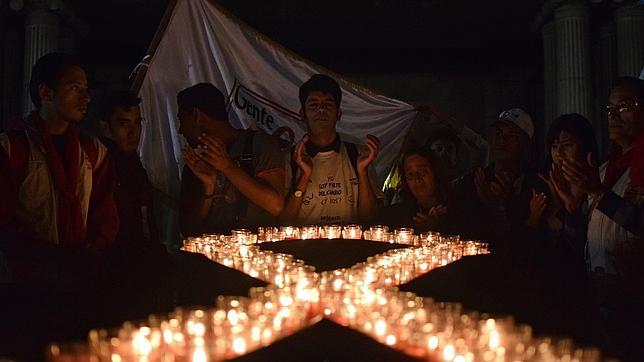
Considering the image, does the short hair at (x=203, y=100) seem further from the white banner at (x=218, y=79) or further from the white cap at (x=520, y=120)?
the white cap at (x=520, y=120)

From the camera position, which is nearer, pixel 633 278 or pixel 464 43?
pixel 633 278

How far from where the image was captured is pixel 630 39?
9500 millimetres

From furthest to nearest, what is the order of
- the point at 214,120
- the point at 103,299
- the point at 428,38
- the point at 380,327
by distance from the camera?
1. the point at 428,38
2. the point at 214,120
3. the point at 103,299
4. the point at 380,327

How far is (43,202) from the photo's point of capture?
9.64 ft

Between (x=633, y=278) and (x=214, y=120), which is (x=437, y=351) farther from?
(x=214, y=120)

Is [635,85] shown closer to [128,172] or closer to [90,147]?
[90,147]

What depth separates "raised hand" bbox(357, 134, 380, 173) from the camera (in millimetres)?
4340

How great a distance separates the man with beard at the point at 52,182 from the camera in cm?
268

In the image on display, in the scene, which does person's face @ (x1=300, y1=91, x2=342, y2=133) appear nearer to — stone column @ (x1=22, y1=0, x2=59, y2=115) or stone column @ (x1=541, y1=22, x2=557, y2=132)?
stone column @ (x1=22, y1=0, x2=59, y2=115)

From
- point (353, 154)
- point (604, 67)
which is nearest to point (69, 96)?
point (353, 154)

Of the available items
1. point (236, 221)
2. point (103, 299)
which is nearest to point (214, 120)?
point (236, 221)

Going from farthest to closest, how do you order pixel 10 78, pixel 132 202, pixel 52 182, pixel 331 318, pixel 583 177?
pixel 10 78
pixel 132 202
pixel 583 177
pixel 52 182
pixel 331 318

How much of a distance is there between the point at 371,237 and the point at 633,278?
5.27ft

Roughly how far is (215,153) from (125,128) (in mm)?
750
